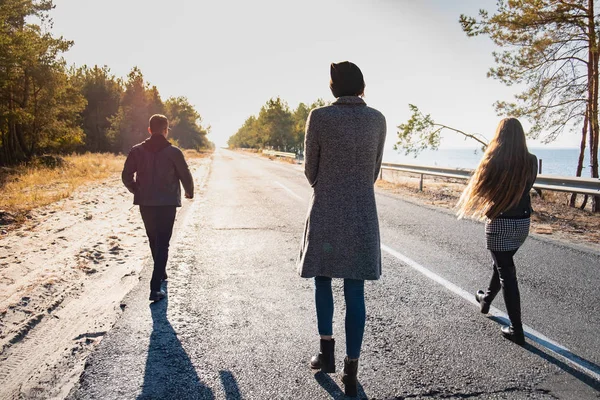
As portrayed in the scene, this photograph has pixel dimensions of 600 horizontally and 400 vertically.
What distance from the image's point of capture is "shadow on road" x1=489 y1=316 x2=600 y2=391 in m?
2.66

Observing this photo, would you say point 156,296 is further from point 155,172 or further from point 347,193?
point 347,193

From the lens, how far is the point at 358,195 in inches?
103

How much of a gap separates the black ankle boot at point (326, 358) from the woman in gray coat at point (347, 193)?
6.6 inches

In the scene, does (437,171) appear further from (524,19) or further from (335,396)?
(335,396)

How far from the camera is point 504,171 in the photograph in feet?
10.8

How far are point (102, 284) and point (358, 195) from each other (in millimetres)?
3641

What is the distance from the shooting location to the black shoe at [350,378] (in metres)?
2.55

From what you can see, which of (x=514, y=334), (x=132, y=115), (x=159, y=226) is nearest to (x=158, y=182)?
(x=159, y=226)

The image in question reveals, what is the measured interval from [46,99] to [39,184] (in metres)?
13.6

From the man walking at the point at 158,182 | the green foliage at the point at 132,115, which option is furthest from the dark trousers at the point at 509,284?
the green foliage at the point at 132,115

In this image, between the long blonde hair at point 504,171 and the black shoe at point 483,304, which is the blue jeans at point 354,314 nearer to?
the long blonde hair at point 504,171

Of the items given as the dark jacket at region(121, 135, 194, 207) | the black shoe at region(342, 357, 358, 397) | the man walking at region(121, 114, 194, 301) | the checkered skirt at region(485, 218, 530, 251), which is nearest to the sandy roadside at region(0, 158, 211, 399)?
the man walking at region(121, 114, 194, 301)

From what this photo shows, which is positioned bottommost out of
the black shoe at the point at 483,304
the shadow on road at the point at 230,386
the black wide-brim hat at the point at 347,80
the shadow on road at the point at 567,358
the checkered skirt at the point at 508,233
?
the shadow on road at the point at 230,386

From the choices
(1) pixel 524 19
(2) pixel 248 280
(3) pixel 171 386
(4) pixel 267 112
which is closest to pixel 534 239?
(2) pixel 248 280
